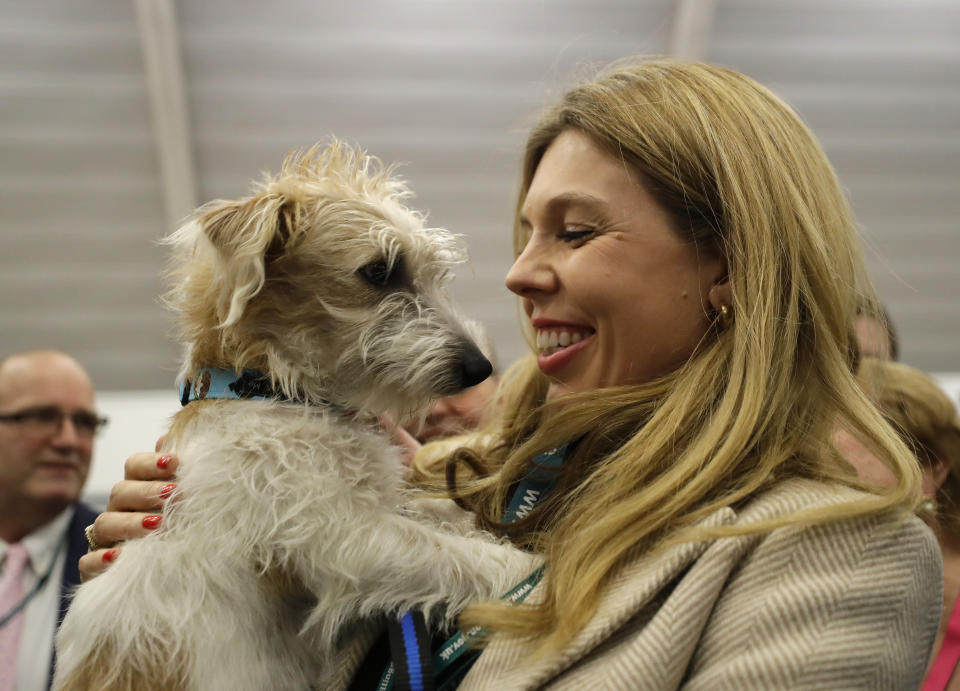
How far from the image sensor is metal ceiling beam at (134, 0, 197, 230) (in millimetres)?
4895

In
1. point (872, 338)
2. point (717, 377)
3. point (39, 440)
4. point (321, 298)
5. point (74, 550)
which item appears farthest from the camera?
point (39, 440)

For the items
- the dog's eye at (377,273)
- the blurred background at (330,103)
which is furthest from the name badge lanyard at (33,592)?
the dog's eye at (377,273)

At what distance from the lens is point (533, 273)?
5.24ft

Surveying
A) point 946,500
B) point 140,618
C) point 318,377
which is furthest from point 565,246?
point 946,500

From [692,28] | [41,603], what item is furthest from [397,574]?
[692,28]

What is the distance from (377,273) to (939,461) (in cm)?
205

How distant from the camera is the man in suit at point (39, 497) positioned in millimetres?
2943

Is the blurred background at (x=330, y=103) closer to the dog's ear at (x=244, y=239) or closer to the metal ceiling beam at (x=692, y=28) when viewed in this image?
the metal ceiling beam at (x=692, y=28)

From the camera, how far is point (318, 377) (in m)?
1.74

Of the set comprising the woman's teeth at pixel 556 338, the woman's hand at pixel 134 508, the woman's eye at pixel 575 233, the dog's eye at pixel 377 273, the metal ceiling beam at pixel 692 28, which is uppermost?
the metal ceiling beam at pixel 692 28

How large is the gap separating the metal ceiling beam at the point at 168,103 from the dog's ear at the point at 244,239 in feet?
10.4

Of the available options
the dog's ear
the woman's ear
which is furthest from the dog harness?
the woman's ear

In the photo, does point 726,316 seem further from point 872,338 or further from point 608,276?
point 872,338

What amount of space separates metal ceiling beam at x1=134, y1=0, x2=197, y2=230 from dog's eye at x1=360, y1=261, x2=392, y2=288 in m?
3.21
